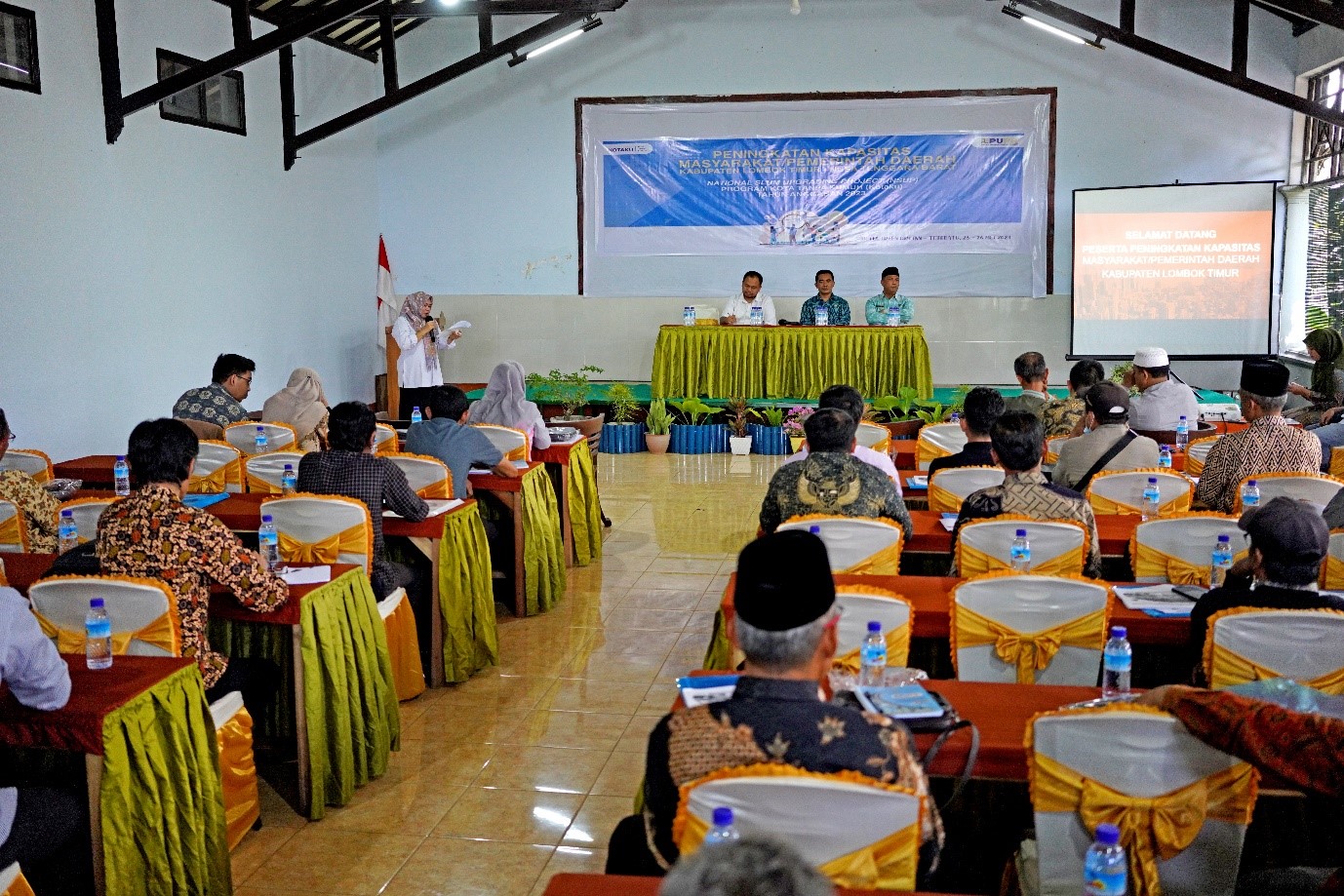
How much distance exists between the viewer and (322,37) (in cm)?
1141

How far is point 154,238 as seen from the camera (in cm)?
898

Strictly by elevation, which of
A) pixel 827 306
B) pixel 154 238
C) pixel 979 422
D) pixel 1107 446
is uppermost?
pixel 154 238

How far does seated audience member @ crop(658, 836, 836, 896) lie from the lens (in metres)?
1.05

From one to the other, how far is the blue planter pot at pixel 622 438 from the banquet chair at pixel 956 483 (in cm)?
626

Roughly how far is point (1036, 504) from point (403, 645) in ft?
7.52

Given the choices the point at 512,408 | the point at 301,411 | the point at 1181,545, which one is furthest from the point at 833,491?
the point at 301,411

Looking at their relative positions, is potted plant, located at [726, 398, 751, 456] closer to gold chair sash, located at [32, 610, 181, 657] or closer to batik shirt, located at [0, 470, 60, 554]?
batik shirt, located at [0, 470, 60, 554]

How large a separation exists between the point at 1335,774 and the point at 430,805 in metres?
2.57

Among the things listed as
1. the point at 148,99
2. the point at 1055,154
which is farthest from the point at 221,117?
the point at 1055,154

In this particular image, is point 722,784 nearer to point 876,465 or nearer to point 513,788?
point 513,788

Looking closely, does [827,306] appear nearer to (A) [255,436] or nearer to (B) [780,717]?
(A) [255,436]

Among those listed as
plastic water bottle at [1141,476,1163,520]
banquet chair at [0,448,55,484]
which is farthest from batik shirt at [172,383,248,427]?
plastic water bottle at [1141,476,1163,520]

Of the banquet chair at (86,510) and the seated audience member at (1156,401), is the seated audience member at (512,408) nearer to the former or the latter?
the banquet chair at (86,510)

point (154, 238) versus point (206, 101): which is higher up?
point (206, 101)
